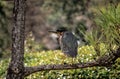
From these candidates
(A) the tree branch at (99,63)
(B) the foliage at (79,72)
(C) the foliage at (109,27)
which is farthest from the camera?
(B) the foliage at (79,72)

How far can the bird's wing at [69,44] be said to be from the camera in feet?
26.9

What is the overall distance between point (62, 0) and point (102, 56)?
42.4ft

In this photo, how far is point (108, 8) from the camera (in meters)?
6.83

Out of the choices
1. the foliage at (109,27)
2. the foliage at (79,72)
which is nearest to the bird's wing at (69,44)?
the foliage at (79,72)

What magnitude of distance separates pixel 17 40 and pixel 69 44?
55.8 inches

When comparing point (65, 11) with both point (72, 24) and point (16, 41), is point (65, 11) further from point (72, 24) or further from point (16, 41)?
point (16, 41)

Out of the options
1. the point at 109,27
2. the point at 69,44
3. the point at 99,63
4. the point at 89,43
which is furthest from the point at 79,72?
the point at 109,27

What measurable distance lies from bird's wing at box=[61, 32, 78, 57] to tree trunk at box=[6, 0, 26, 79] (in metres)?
1.23

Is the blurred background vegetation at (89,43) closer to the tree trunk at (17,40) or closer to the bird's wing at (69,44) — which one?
the bird's wing at (69,44)

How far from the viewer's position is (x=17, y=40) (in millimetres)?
7121

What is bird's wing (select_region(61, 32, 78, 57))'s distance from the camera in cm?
820

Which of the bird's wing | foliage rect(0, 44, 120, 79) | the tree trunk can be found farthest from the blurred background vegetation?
the tree trunk

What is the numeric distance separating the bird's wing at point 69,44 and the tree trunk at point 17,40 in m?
1.23

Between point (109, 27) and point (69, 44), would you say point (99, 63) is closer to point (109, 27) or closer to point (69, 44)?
point (109, 27)
